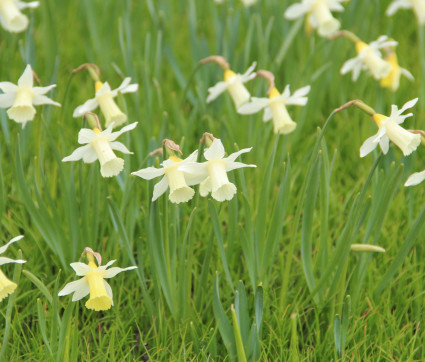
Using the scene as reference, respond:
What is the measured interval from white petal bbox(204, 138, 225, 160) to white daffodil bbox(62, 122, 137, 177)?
0.86ft

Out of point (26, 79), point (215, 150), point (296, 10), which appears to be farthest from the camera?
point (296, 10)

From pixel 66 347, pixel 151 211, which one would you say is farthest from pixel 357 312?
pixel 66 347

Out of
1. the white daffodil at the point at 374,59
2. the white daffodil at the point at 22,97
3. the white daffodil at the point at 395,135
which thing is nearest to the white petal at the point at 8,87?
the white daffodil at the point at 22,97

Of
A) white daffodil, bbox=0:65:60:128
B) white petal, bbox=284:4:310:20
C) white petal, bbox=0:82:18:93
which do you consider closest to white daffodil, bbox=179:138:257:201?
white daffodil, bbox=0:65:60:128

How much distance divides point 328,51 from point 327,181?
56.0 inches

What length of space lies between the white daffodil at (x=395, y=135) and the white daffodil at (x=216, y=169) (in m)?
0.39

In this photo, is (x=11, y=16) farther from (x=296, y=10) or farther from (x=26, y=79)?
(x=296, y=10)

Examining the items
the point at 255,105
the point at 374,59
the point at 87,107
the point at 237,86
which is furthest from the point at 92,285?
the point at 374,59

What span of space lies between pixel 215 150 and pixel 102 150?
0.36 metres

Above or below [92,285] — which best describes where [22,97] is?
above

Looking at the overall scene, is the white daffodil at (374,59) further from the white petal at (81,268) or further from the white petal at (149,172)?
the white petal at (81,268)

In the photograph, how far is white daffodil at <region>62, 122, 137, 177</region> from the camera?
178cm

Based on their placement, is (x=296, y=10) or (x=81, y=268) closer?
(x=81, y=268)

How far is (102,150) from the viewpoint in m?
1.80
